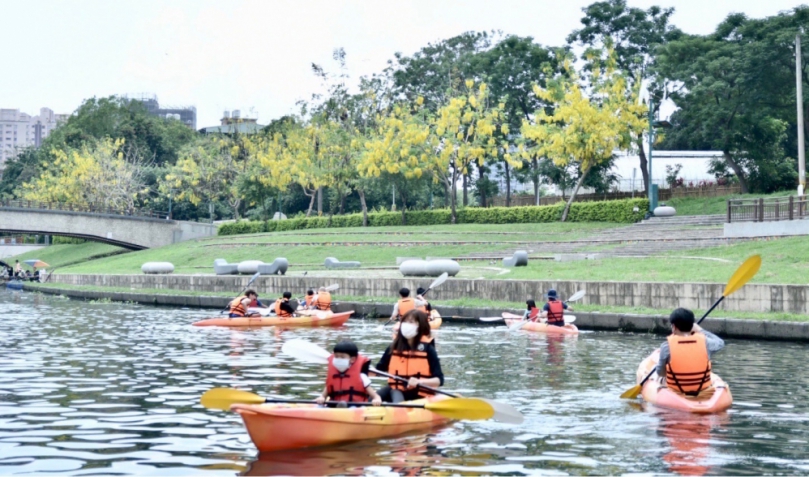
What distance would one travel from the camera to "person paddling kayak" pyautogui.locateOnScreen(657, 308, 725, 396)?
13164 millimetres

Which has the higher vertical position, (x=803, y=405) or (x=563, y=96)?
(x=563, y=96)

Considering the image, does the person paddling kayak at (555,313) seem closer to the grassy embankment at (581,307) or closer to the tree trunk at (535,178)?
the grassy embankment at (581,307)

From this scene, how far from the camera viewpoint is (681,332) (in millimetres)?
13188

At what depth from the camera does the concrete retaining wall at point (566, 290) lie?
24.1 metres

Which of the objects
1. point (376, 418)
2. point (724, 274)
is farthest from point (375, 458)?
point (724, 274)

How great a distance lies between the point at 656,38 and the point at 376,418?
208ft

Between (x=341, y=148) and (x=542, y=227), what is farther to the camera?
(x=341, y=148)

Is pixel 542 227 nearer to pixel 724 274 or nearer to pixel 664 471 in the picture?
pixel 724 274

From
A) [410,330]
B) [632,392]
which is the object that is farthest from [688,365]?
[410,330]

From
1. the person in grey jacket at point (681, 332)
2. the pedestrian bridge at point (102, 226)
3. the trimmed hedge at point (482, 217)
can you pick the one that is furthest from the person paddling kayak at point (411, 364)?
the pedestrian bridge at point (102, 226)

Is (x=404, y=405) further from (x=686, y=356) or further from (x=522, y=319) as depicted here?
(x=522, y=319)

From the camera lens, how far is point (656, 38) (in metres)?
70.6

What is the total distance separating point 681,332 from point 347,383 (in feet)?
14.5

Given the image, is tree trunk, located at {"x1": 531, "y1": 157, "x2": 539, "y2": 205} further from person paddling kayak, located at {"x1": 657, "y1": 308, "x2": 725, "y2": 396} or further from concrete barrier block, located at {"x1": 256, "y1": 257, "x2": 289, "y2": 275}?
person paddling kayak, located at {"x1": 657, "y1": 308, "x2": 725, "y2": 396}
